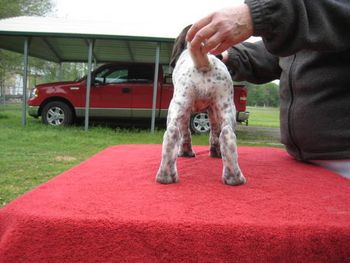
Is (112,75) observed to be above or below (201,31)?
above

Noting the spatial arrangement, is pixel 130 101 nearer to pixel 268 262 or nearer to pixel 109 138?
pixel 109 138

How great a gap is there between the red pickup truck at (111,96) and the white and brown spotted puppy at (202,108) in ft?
21.5

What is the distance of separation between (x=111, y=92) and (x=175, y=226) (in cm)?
750

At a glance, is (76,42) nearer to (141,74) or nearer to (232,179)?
(141,74)

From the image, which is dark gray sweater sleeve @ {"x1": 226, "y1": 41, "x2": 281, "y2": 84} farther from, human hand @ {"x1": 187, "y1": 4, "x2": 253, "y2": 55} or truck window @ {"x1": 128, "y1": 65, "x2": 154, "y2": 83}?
truck window @ {"x1": 128, "y1": 65, "x2": 154, "y2": 83}

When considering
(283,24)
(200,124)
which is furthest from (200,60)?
(200,124)

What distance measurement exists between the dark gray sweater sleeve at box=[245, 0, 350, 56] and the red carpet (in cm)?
44

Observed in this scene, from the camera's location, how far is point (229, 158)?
1.31m

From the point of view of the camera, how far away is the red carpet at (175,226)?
0.90 meters

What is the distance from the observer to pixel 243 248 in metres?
0.89

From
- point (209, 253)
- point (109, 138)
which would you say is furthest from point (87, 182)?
point (109, 138)

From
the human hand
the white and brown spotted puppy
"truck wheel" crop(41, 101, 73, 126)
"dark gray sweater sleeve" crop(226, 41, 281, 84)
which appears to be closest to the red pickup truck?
"truck wheel" crop(41, 101, 73, 126)

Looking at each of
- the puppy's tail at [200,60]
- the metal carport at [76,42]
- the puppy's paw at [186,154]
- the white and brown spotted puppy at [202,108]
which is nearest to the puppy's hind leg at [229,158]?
the white and brown spotted puppy at [202,108]

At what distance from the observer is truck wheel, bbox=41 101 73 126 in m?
8.41
